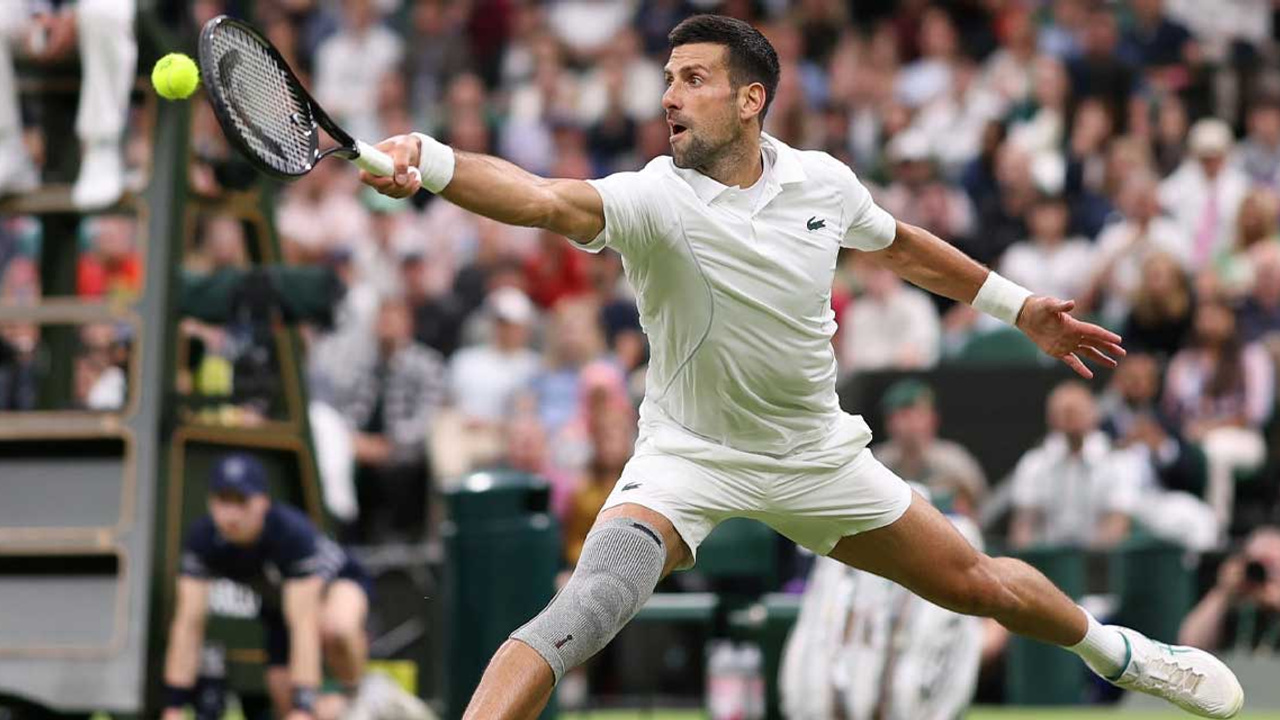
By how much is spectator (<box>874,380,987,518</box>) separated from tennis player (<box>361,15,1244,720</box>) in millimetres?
4858

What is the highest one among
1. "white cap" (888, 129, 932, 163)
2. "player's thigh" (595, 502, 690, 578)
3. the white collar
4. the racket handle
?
"white cap" (888, 129, 932, 163)

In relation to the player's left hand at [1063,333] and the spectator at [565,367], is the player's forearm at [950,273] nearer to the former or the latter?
the player's left hand at [1063,333]

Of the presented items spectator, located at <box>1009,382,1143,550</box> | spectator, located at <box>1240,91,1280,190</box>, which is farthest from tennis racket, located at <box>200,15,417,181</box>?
spectator, located at <box>1240,91,1280,190</box>

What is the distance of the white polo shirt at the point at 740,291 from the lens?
6.51 m

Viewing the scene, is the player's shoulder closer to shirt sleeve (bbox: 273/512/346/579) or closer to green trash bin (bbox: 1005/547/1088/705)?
shirt sleeve (bbox: 273/512/346/579)

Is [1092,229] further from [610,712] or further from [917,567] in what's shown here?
[917,567]

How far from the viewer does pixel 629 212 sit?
6.35 meters

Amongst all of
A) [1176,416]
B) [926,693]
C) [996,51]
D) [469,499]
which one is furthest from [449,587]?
[996,51]

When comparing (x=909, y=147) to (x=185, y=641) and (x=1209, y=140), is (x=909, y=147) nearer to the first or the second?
(x=1209, y=140)

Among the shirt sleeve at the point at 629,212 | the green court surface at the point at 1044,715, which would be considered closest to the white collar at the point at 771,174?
the shirt sleeve at the point at 629,212

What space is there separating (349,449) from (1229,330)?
5.52 meters

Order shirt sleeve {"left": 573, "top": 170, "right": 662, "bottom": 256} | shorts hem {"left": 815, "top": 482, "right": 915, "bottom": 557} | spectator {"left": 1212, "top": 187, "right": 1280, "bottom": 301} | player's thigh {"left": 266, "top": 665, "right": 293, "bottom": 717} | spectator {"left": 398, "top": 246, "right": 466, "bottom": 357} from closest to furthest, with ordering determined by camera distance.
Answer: shirt sleeve {"left": 573, "top": 170, "right": 662, "bottom": 256}, shorts hem {"left": 815, "top": 482, "right": 915, "bottom": 557}, player's thigh {"left": 266, "top": 665, "right": 293, "bottom": 717}, spectator {"left": 1212, "top": 187, "right": 1280, "bottom": 301}, spectator {"left": 398, "top": 246, "right": 466, "bottom": 357}

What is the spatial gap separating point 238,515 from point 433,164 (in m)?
5.40

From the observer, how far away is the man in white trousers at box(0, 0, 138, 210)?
10742 mm
